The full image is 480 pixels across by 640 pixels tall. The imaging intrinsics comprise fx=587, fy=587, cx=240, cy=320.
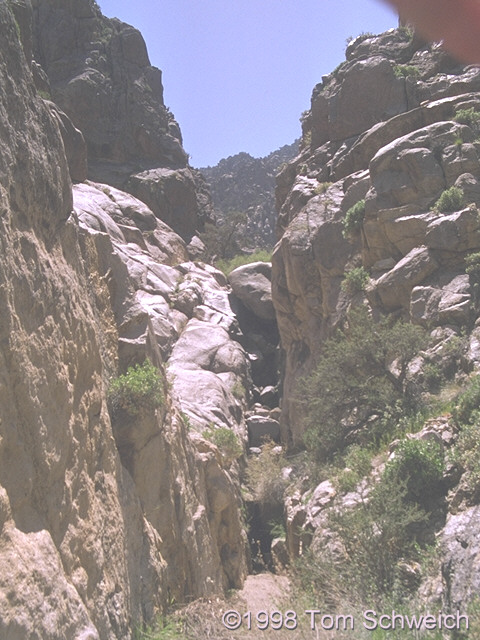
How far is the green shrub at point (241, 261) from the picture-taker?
119ft

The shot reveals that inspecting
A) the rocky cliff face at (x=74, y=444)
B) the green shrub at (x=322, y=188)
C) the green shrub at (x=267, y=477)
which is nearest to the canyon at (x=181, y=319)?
the rocky cliff face at (x=74, y=444)

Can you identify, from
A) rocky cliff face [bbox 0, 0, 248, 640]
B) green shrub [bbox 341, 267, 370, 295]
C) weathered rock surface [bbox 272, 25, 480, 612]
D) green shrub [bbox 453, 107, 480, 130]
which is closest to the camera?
rocky cliff face [bbox 0, 0, 248, 640]

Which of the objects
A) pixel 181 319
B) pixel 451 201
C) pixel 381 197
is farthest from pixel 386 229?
pixel 181 319

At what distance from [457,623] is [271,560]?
11.4 metres

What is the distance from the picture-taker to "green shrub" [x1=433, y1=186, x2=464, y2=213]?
55.6 ft

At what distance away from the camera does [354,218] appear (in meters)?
19.8

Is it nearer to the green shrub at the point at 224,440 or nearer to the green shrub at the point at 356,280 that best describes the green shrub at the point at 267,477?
the green shrub at the point at 224,440

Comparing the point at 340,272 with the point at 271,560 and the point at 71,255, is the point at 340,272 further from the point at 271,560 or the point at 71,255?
the point at 71,255

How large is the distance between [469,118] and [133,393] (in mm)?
15883

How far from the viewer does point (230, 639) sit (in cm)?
633

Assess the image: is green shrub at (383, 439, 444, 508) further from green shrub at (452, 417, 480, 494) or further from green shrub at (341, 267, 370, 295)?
green shrub at (341, 267, 370, 295)

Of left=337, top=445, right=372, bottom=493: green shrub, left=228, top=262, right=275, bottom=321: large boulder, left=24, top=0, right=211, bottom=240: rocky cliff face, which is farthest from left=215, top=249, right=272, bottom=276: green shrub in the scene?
left=337, top=445, right=372, bottom=493: green shrub

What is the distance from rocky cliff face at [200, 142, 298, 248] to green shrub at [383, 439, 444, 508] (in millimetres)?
51377

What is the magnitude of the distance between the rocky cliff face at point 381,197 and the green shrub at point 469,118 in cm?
12
